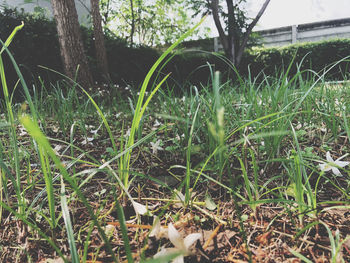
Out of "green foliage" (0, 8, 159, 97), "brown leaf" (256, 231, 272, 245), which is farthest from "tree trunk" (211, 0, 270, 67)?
"brown leaf" (256, 231, 272, 245)

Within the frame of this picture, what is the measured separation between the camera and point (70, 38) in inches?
118

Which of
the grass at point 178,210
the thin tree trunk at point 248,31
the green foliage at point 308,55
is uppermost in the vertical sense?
the thin tree trunk at point 248,31

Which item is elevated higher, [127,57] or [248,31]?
[248,31]

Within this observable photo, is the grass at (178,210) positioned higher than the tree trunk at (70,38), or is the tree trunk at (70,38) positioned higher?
the tree trunk at (70,38)

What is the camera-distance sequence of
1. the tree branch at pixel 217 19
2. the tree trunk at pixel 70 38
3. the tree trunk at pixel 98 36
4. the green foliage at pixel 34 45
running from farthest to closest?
the tree branch at pixel 217 19, the tree trunk at pixel 98 36, the green foliage at pixel 34 45, the tree trunk at pixel 70 38

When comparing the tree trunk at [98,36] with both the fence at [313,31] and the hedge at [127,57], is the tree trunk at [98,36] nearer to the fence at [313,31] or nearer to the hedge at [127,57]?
the hedge at [127,57]

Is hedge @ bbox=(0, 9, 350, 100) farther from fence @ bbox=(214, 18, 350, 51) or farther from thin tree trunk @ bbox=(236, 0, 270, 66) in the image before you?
fence @ bbox=(214, 18, 350, 51)

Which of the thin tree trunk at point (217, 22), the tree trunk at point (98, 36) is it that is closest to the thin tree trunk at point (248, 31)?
the thin tree trunk at point (217, 22)

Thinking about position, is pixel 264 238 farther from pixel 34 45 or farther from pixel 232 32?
pixel 232 32

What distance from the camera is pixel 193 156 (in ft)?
3.15

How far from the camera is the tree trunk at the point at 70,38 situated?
290 centimetres

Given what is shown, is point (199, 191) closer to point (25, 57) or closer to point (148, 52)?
point (25, 57)

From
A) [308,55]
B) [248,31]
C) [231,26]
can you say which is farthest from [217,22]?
[308,55]

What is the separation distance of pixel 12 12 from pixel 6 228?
473cm
